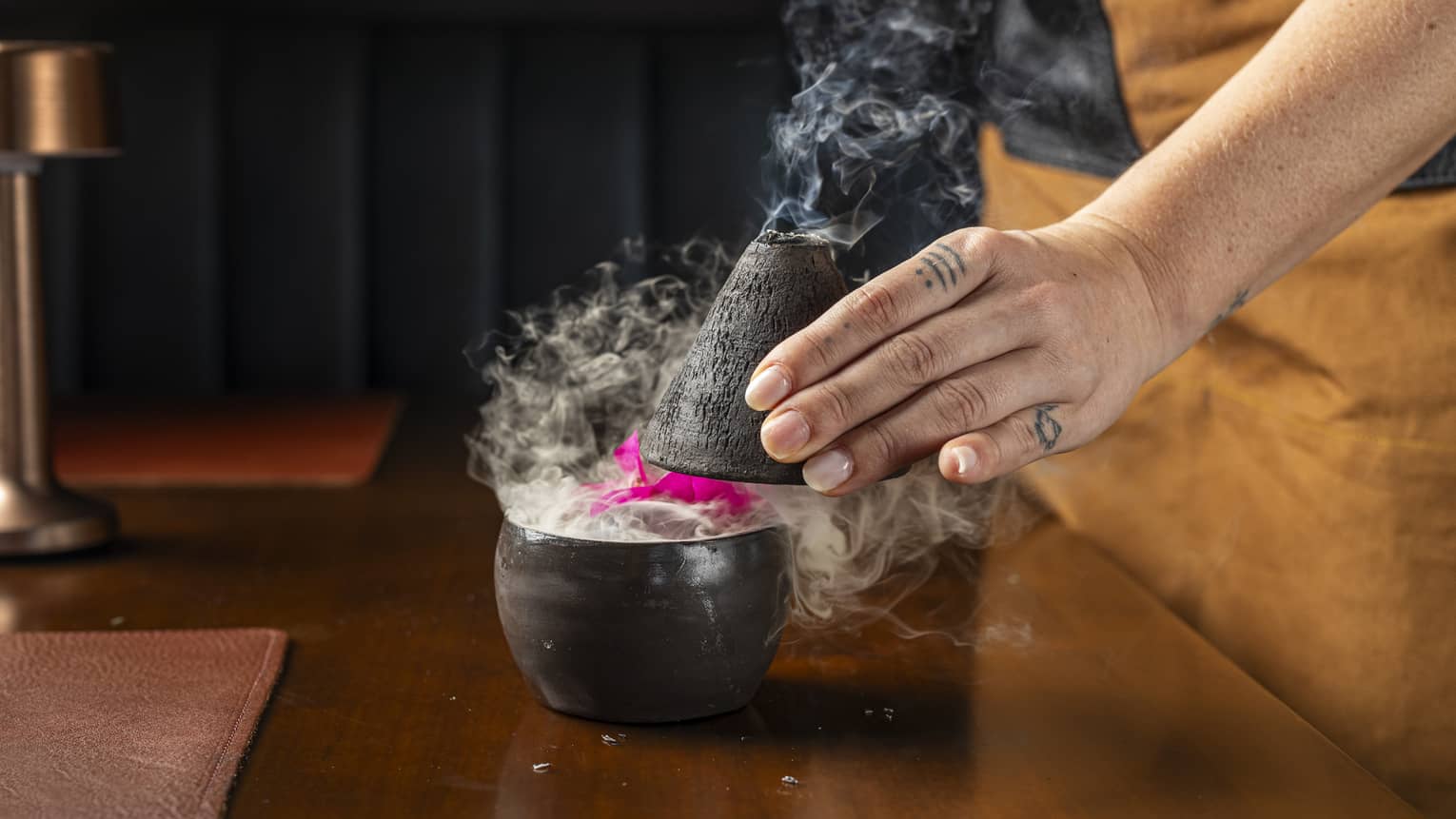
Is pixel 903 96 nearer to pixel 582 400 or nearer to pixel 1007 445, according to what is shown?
pixel 582 400

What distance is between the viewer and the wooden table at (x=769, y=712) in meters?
0.74

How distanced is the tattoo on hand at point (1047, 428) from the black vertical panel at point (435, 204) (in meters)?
1.67

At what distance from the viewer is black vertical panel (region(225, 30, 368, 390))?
7.54ft

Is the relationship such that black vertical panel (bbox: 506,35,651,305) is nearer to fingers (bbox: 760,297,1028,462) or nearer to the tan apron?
the tan apron

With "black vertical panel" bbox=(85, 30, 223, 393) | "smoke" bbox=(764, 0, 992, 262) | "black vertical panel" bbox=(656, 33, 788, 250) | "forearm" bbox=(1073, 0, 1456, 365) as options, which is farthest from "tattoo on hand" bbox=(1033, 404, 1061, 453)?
"black vertical panel" bbox=(85, 30, 223, 393)

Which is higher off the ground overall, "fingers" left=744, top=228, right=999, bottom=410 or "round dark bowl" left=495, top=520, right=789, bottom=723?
"fingers" left=744, top=228, right=999, bottom=410

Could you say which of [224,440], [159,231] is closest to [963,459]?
[224,440]

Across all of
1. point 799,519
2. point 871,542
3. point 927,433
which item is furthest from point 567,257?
point 927,433

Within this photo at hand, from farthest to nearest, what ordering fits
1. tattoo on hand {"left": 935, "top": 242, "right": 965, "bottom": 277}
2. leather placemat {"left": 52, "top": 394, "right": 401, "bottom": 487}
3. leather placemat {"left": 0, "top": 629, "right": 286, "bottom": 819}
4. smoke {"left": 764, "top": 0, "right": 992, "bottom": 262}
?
1. smoke {"left": 764, "top": 0, "right": 992, "bottom": 262}
2. leather placemat {"left": 52, "top": 394, "right": 401, "bottom": 487}
3. tattoo on hand {"left": 935, "top": 242, "right": 965, "bottom": 277}
4. leather placemat {"left": 0, "top": 629, "right": 286, "bottom": 819}

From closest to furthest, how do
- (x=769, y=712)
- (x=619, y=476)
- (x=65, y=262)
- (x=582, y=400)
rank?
(x=769, y=712) < (x=619, y=476) < (x=582, y=400) < (x=65, y=262)

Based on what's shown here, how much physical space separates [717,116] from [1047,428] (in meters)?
1.63

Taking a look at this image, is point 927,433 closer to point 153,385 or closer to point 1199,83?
point 1199,83

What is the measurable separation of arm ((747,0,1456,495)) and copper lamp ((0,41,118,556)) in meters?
0.76

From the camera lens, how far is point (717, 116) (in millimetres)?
2371
